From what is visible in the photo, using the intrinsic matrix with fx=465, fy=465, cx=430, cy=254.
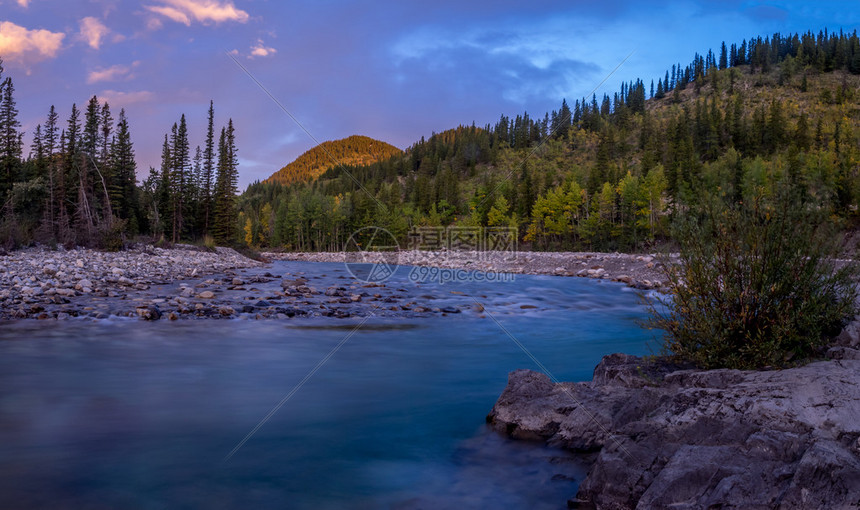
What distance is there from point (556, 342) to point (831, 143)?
294 ft

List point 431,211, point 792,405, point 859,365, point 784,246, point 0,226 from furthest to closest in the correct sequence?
point 431,211
point 0,226
point 784,246
point 859,365
point 792,405

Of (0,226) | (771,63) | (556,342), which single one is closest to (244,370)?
(556,342)

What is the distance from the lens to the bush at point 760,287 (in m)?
5.21

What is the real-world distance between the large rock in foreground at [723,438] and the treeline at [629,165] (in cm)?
294

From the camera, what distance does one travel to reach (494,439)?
226 inches

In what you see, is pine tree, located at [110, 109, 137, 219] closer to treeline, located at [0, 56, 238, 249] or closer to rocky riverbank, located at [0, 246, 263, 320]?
treeline, located at [0, 56, 238, 249]

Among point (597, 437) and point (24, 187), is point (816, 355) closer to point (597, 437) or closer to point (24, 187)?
point (597, 437)

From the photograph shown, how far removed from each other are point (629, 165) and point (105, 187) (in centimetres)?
9762

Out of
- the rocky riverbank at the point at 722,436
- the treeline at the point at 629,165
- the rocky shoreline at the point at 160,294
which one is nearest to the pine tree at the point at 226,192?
the treeline at the point at 629,165

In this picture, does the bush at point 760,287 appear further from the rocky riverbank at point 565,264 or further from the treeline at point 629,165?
the rocky riverbank at point 565,264

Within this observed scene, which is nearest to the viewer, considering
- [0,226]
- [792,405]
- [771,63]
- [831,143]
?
[792,405]

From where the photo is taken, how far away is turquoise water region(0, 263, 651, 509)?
4703mm

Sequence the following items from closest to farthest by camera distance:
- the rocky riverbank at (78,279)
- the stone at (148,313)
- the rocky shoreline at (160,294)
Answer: the stone at (148,313) → the rocky riverbank at (78,279) → the rocky shoreline at (160,294)

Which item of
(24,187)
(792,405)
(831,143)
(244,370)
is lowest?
(244,370)
